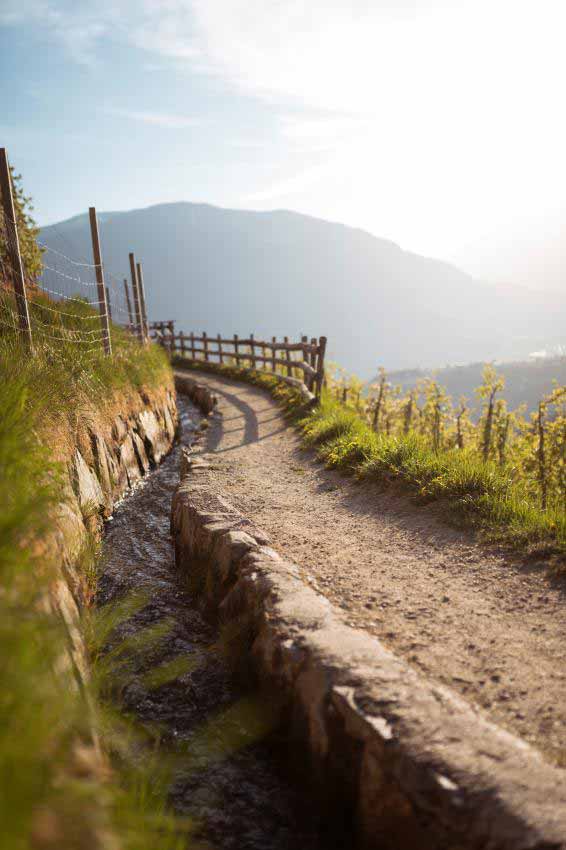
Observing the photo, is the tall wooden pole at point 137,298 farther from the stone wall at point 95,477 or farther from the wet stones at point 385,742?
the wet stones at point 385,742

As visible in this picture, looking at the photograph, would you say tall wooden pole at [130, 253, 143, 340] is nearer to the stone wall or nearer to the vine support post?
the vine support post

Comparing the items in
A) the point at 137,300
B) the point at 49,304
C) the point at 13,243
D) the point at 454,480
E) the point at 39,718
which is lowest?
the point at 454,480

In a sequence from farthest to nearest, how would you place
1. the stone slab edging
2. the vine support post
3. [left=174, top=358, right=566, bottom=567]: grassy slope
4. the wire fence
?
the vine support post
the wire fence
[left=174, top=358, right=566, bottom=567]: grassy slope
the stone slab edging

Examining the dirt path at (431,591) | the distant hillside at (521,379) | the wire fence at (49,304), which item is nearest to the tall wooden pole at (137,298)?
the wire fence at (49,304)

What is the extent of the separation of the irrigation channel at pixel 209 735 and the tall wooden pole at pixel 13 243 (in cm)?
324

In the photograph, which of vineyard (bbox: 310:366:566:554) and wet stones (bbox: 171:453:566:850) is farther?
vineyard (bbox: 310:366:566:554)

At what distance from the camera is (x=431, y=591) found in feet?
12.5

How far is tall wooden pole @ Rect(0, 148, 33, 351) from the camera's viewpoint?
20.8ft

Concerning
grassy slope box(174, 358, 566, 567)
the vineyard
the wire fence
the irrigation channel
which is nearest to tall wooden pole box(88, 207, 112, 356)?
the wire fence

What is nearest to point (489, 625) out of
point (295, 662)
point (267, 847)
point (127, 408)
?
point (295, 662)

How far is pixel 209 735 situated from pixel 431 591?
→ 1727 mm

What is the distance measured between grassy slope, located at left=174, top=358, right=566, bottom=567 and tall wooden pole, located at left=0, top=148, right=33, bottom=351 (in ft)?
13.5

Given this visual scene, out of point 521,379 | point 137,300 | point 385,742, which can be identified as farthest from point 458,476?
point 521,379

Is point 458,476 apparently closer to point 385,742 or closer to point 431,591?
point 431,591
